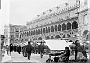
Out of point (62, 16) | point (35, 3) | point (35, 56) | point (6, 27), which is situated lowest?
point (35, 56)

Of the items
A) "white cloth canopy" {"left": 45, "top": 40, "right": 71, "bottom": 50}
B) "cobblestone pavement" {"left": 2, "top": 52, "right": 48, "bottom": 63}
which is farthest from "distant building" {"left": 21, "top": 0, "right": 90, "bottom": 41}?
"cobblestone pavement" {"left": 2, "top": 52, "right": 48, "bottom": 63}

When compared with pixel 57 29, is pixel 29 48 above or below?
below

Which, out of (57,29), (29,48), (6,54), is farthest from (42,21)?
(6,54)

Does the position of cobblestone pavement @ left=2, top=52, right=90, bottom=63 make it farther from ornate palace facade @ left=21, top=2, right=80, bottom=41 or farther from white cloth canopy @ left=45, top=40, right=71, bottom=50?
ornate palace facade @ left=21, top=2, right=80, bottom=41

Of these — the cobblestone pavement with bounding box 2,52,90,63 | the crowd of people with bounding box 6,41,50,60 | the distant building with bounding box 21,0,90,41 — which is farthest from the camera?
the distant building with bounding box 21,0,90,41

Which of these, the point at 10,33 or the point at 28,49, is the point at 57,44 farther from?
the point at 10,33

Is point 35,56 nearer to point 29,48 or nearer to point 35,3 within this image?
point 29,48

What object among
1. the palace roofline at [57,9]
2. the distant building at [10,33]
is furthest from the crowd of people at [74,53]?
the distant building at [10,33]

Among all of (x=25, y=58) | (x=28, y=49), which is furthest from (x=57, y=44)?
(x=25, y=58)

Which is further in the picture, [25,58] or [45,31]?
[45,31]
